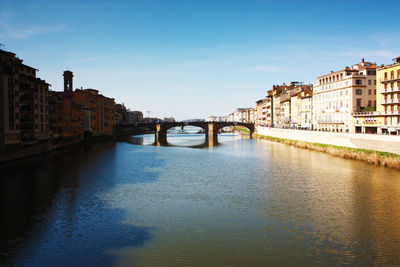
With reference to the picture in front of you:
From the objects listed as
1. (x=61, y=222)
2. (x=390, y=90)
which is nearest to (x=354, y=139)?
(x=390, y=90)

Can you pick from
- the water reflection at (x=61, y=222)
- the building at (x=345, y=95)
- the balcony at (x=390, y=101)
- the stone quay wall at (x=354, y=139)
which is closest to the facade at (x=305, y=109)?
the building at (x=345, y=95)

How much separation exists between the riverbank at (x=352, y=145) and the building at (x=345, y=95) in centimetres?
566

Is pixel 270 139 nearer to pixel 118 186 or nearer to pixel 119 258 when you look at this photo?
pixel 118 186

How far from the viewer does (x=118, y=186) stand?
26.7m

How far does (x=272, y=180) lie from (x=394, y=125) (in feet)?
81.7

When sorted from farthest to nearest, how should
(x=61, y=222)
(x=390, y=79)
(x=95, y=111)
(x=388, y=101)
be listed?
1. (x=95, y=111)
2. (x=388, y=101)
3. (x=390, y=79)
4. (x=61, y=222)

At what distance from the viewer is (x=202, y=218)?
59.3 feet

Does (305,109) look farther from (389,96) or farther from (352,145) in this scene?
(352,145)

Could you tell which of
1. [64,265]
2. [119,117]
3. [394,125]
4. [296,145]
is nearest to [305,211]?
[64,265]

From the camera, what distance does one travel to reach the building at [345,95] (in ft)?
178

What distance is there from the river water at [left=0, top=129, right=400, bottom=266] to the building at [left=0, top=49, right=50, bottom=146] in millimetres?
8171

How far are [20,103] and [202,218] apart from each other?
3394 cm

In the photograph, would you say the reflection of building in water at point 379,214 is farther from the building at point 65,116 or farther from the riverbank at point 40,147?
the building at point 65,116

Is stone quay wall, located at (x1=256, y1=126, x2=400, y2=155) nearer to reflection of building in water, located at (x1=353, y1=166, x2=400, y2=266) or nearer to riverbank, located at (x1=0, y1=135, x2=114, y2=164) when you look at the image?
reflection of building in water, located at (x1=353, y1=166, x2=400, y2=266)
